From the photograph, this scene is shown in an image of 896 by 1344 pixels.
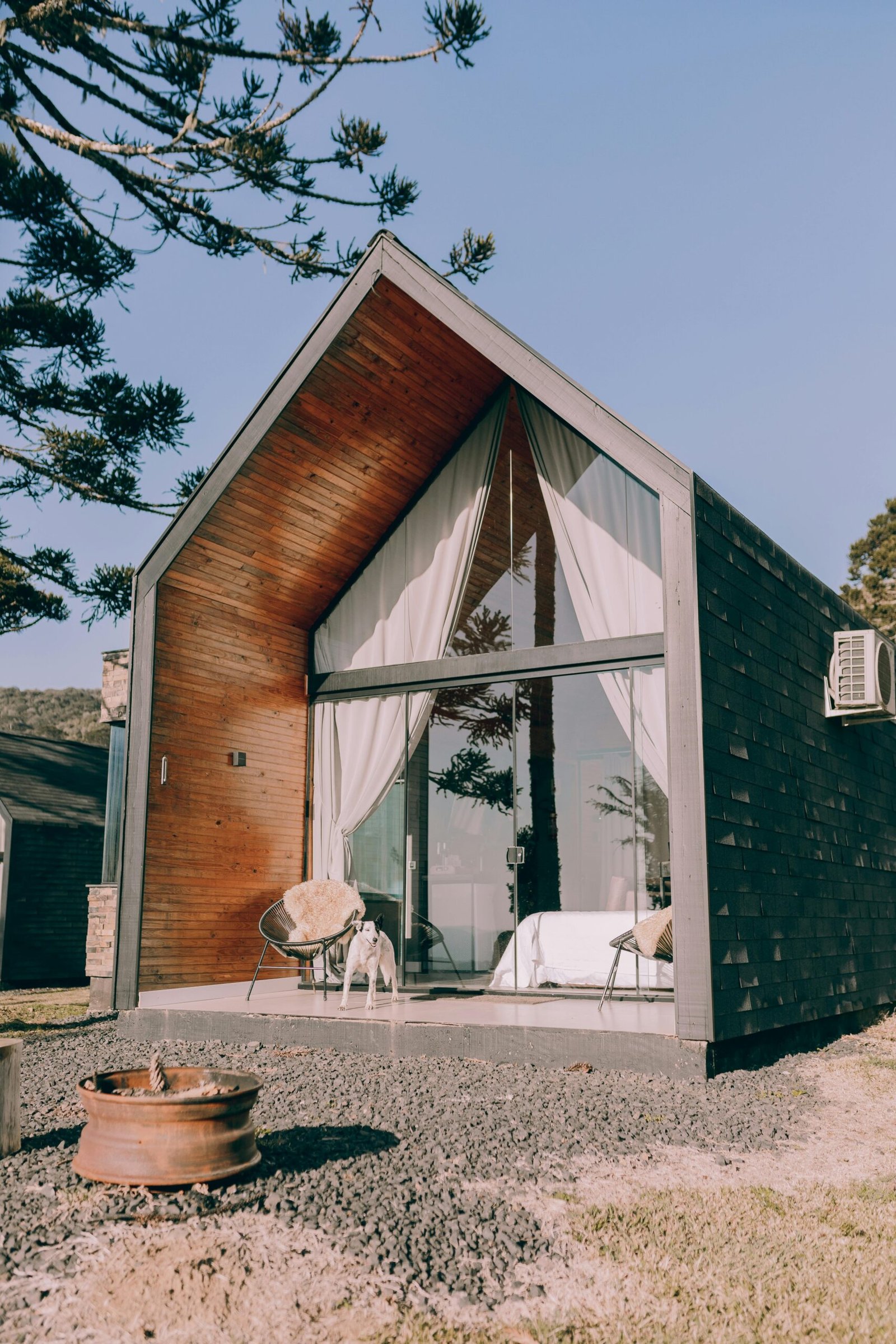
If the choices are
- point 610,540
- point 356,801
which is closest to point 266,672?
point 356,801

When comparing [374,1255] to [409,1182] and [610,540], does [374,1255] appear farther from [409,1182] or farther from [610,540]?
[610,540]

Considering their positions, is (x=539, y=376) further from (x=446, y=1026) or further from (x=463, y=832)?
(x=446, y=1026)

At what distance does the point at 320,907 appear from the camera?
7488mm

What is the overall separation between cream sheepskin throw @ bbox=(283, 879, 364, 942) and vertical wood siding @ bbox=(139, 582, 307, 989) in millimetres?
451

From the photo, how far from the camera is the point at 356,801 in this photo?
809cm

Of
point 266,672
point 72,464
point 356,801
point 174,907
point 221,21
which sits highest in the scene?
point 221,21

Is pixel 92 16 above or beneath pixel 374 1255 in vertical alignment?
above

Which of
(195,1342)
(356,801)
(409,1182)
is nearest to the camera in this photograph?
(195,1342)

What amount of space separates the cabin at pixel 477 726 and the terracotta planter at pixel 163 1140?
254cm

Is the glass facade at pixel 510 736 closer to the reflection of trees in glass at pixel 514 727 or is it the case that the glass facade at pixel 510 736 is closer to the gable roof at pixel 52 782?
the reflection of trees in glass at pixel 514 727

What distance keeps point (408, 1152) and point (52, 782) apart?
41.3 ft

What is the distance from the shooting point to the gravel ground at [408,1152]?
8.81 feet

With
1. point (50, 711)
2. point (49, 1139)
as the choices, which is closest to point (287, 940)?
point (49, 1139)

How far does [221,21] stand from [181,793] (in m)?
6.13
